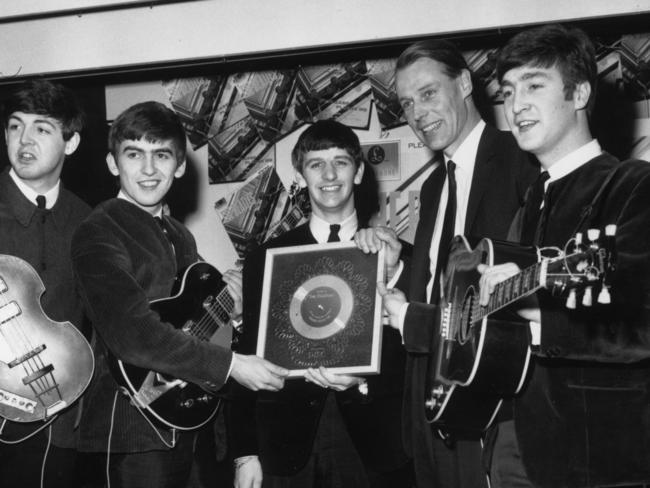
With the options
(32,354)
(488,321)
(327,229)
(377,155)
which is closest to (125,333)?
(32,354)

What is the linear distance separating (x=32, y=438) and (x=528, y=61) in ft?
8.57

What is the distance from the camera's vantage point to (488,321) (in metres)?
2.71

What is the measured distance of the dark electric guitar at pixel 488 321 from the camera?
2201 mm

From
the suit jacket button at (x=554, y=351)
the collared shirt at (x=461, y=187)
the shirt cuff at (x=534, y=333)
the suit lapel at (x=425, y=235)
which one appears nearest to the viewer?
the suit jacket button at (x=554, y=351)

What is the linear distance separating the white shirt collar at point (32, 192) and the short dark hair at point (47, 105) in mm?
268

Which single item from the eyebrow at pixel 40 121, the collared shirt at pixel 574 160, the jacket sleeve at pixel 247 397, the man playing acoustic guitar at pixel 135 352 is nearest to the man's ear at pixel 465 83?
the collared shirt at pixel 574 160

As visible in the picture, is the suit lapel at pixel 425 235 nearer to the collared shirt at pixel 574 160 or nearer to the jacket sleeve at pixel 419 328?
the jacket sleeve at pixel 419 328

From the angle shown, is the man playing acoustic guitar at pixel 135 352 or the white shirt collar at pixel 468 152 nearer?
the man playing acoustic guitar at pixel 135 352

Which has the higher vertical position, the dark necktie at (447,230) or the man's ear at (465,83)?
the man's ear at (465,83)

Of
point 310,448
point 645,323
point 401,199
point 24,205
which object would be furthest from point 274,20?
point 645,323

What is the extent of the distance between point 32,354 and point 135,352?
474mm

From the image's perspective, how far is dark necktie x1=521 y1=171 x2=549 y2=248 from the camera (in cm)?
288

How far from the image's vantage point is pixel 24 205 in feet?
12.4

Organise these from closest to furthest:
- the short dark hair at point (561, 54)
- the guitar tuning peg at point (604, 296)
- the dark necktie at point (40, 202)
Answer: the guitar tuning peg at point (604, 296) < the short dark hair at point (561, 54) < the dark necktie at point (40, 202)
